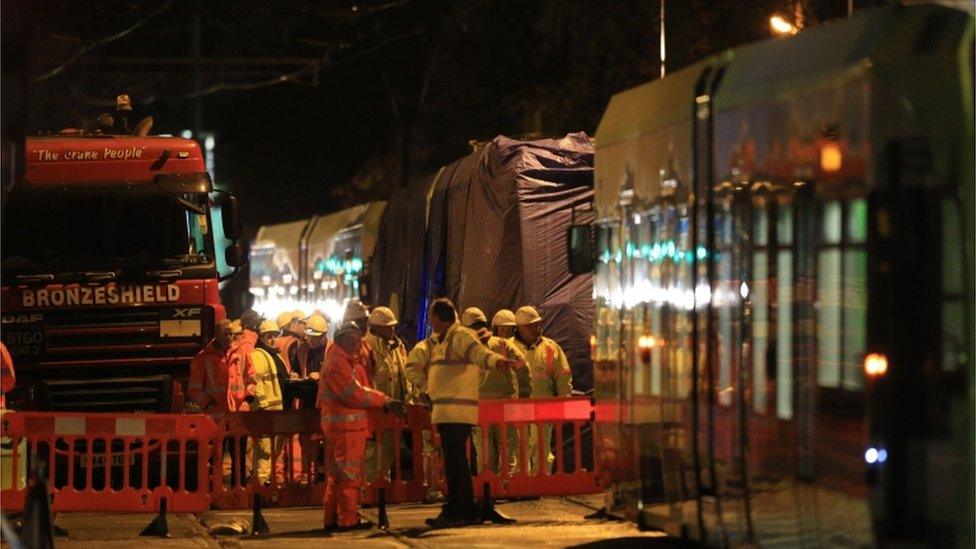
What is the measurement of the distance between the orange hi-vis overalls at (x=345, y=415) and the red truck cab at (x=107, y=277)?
453 cm

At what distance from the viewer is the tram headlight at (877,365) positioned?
860 cm

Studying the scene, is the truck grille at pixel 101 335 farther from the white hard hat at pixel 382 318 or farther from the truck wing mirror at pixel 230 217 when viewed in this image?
the white hard hat at pixel 382 318

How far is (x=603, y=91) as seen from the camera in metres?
38.4

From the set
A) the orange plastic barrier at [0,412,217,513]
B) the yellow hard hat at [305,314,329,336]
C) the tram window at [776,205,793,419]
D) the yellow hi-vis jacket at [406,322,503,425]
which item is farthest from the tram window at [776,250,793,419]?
the yellow hard hat at [305,314,329,336]

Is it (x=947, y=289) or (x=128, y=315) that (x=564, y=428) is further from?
(x=947, y=289)

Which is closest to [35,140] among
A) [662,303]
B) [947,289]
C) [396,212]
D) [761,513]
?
[396,212]

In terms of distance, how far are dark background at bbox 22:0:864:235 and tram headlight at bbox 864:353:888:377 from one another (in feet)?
13.6

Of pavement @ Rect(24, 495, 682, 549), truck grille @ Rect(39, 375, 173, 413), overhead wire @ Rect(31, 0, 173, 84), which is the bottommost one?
pavement @ Rect(24, 495, 682, 549)

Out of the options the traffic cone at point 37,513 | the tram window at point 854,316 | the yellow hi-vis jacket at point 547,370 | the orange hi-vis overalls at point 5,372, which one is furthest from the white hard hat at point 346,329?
the tram window at point 854,316

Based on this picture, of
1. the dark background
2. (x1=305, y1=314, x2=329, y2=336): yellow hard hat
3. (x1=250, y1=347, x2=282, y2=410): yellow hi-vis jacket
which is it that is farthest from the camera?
the dark background

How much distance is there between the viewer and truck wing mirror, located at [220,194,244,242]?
19.1 meters

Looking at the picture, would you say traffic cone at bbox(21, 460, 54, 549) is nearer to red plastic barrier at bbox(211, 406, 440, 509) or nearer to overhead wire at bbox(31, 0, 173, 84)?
red plastic barrier at bbox(211, 406, 440, 509)

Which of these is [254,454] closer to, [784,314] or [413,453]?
[413,453]

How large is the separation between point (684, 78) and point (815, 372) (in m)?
3.00
